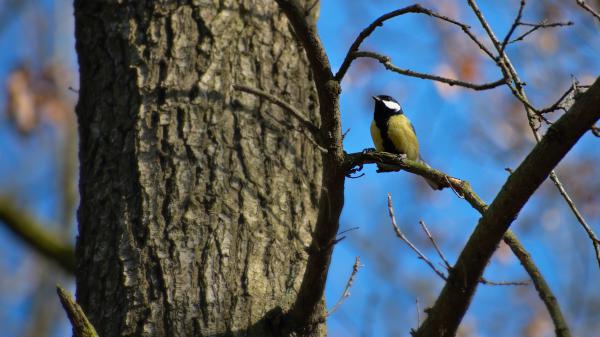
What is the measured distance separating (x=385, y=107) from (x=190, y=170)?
87.6 inches

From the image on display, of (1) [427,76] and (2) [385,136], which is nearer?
(1) [427,76]

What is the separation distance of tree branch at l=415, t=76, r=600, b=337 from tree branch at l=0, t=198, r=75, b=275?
2.41 metres

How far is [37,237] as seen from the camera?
429cm

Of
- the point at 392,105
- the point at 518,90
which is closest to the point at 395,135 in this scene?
the point at 392,105

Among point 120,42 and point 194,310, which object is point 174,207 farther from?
point 120,42

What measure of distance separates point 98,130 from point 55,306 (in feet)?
26.5

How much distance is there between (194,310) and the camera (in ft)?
9.35

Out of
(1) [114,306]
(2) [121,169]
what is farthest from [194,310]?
(2) [121,169]

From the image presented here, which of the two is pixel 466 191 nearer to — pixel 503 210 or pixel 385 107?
pixel 503 210

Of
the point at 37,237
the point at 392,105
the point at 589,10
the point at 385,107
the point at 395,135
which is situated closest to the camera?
the point at 589,10

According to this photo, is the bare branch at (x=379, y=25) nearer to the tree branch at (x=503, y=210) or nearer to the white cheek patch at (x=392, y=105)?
the tree branch at (x=503, y=210)

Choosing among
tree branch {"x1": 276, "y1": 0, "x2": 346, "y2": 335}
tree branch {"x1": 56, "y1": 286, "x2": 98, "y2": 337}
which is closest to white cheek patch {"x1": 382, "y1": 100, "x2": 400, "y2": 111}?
tree branch {"x1": 276, "y1": 0, "x2": 346, "y2": 335}

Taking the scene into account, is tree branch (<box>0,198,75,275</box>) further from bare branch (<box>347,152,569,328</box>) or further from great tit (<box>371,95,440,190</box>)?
bare branch (<box>347,152,569,328</box>)

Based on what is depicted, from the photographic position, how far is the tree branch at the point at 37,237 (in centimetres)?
416
